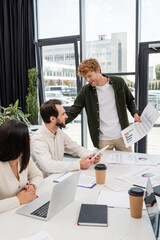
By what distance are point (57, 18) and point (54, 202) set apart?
12.0ft

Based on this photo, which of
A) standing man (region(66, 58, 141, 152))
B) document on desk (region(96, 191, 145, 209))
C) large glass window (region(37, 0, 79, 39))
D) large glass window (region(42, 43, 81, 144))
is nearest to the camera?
document on desk (region(96, 191, 145, 209))

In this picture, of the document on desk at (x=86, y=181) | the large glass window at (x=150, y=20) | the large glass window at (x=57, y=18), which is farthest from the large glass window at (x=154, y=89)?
the document on desk at (x=86, y=181)

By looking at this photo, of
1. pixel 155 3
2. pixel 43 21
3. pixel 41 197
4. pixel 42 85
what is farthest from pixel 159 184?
pixel 43 21

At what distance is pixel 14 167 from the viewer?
1.44 metres

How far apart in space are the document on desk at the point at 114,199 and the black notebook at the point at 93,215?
73mm

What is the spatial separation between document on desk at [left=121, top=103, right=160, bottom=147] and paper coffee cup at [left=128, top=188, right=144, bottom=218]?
0.92 meters

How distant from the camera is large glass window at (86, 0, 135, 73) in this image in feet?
11.9

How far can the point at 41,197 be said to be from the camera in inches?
52.4

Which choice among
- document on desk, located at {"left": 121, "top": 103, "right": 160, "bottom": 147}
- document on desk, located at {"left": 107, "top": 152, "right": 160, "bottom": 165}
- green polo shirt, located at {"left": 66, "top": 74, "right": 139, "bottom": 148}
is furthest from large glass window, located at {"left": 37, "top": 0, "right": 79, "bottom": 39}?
document on desk, located at {"left": 107, "top": 152, "right": 160, "bottom": 165}

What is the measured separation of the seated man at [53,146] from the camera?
175cm

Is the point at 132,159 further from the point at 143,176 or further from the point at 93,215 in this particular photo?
the point at 93,215

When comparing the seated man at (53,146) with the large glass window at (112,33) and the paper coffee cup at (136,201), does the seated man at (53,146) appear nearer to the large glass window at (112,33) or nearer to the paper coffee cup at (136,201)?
the paper coffee cup at (136,201)

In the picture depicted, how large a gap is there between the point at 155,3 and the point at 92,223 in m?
3.30

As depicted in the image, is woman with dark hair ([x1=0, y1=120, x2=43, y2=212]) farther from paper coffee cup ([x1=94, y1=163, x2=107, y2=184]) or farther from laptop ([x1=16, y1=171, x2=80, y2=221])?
paper coffee cup ([x1=94, y1=163, x2=107, y2=184])
